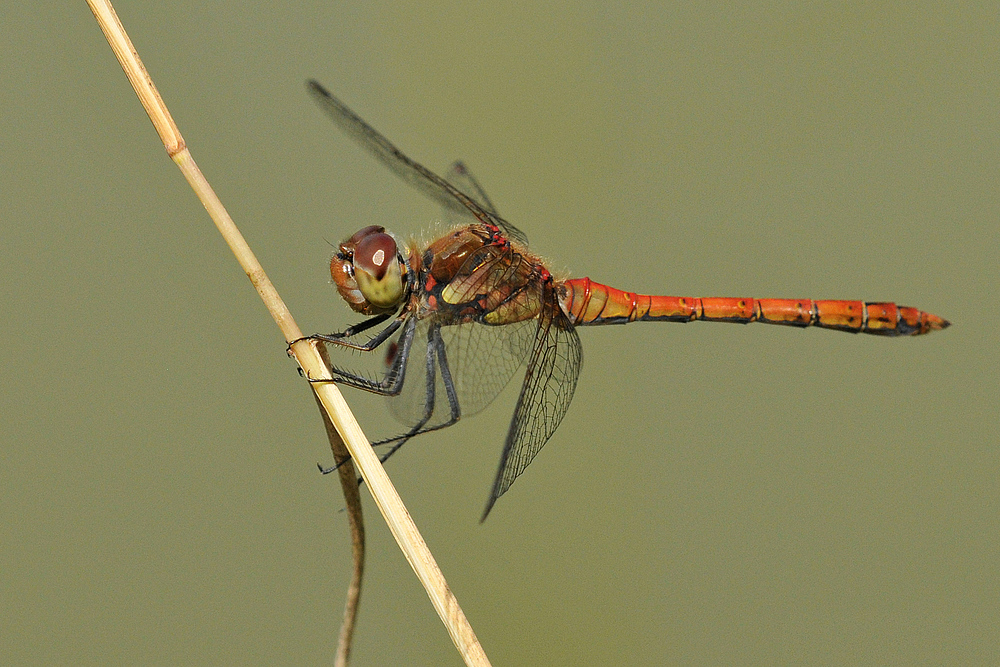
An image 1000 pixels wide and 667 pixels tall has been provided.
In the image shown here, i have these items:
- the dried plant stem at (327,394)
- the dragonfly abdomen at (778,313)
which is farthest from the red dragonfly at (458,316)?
the dried plant stem at (327,394)

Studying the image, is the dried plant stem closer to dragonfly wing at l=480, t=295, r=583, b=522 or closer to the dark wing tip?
dragonfly wing at l=480, t=295, r=583, b=522

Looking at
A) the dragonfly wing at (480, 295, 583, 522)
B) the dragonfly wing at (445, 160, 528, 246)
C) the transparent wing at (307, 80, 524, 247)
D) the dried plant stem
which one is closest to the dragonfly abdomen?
the dragonfly wing at (480, 295, 583, 522)

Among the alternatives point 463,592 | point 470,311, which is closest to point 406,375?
point 470,311

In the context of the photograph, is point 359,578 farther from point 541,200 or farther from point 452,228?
point 541,200

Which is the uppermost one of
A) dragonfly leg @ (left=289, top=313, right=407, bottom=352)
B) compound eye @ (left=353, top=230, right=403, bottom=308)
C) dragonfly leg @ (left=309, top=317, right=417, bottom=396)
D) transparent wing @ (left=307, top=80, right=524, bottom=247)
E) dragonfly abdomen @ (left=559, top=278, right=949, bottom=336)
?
transparent wing @ (left=307, top=80, right=524, bottom=247)

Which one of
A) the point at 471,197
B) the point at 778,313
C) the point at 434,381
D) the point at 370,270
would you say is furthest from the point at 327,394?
the point at 778,313

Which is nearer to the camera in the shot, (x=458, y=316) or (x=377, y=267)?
(x=377, y=267)

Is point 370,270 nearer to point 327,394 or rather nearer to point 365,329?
point 365,329
